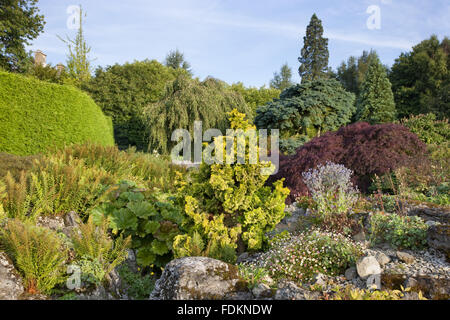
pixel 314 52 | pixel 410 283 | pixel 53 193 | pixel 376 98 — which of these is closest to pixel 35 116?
pixel 53 193

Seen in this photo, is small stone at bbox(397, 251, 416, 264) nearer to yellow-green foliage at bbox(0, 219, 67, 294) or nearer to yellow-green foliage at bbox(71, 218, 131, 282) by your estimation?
yellow-green foliage at bbox(71, 218, 131, 282)

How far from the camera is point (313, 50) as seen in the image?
95.9 feet

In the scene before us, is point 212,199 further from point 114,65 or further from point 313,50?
point 313,50

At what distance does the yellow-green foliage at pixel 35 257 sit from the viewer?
105 inches

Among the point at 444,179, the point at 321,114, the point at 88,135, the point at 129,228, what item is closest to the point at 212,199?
the point at 129,228

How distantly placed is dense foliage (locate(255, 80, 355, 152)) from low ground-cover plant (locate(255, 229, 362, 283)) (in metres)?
9.57

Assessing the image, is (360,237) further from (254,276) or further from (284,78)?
(284,78)

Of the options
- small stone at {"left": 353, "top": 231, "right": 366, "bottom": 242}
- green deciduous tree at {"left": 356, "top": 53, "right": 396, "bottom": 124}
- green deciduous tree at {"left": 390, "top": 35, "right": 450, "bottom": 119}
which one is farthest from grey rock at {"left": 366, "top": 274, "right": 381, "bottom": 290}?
green deciduous tree at {"left": 390, "top": 35, "right": 450, "bottom": 119}

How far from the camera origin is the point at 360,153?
6.40 meters

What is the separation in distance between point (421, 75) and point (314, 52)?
9.41 meters

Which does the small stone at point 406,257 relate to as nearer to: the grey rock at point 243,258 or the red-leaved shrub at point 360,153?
the grey rock at point 243,258

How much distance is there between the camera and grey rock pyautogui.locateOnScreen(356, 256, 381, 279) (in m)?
2.93

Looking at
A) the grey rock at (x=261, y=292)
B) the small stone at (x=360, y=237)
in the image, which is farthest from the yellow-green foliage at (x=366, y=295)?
the small stone at (x=360, y=237)

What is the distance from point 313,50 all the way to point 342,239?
28.9m
